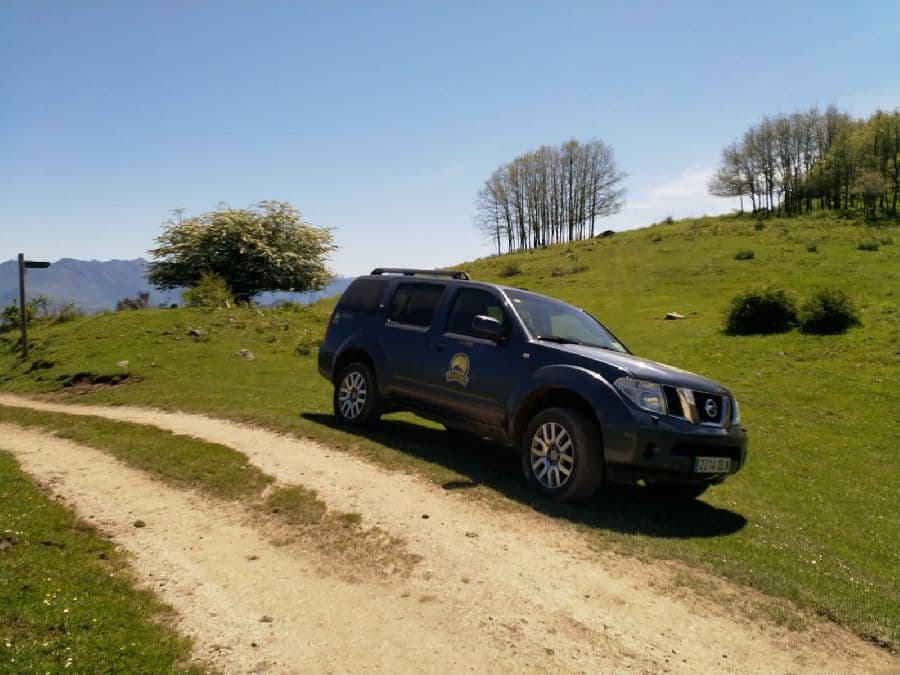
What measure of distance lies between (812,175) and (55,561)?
298ft

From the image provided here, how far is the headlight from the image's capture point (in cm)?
620

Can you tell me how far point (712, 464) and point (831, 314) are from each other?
2061cm

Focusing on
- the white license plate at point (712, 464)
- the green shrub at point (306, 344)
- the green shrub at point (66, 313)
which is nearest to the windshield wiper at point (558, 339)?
the white license plate at point (712, 464)

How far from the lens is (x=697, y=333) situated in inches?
1026

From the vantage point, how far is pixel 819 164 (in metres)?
77.4

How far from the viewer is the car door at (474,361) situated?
7.34 metres

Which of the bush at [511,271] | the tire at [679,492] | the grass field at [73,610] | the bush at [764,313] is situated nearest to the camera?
the grass field at [73,610]

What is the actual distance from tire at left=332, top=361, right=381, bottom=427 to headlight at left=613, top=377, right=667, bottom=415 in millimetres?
4122

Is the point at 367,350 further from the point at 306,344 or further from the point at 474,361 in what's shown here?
the point at 306,344

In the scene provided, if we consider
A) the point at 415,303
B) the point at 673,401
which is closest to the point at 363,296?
the point at 415,303

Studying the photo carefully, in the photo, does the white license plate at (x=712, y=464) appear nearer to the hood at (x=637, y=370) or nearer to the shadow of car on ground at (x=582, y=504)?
the shadow of car on ground at (x=582, y=504)

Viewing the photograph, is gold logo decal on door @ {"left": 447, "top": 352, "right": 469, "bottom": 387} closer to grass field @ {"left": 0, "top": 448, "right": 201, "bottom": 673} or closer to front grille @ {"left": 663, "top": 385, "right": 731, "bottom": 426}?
front grille @ {"left": 663, "top": 385, "right": 731, "bottom": 426}

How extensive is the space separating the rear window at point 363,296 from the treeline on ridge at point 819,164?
73.4 m

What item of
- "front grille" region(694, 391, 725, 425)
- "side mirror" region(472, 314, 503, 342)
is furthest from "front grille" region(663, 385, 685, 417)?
"side mirror" region(472, 314, 503, 342)
